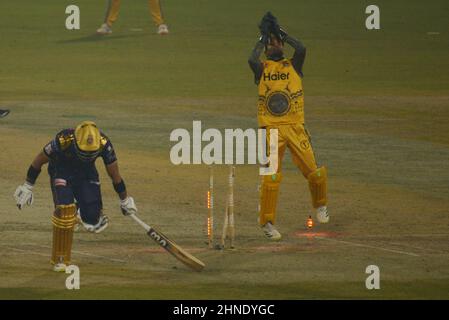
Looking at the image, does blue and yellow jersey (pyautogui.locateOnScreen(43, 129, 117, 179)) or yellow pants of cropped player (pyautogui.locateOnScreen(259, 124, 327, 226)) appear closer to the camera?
blue and yellow jersey (pyautogui.locateOnScreen(43, 129, 117, 179))

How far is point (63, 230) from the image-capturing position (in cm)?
1800

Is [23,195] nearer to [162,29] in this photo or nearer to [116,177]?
[116,177]

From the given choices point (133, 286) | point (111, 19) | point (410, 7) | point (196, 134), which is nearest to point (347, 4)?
point (410, 7)

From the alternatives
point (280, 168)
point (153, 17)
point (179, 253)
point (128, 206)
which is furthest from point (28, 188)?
point (153, 17)

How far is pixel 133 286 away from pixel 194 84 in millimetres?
21208

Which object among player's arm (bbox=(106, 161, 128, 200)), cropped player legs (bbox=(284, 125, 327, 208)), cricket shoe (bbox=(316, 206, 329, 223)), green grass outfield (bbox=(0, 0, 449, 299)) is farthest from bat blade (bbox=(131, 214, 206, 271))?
cricket shoe (bbox=(316, 206, 329, 223))

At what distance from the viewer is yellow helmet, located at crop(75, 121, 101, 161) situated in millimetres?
18188

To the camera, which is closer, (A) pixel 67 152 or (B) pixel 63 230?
(B) pixel 63 230

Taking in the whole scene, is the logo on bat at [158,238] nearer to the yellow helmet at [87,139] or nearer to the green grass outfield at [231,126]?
the green grass outfield at [231,126]

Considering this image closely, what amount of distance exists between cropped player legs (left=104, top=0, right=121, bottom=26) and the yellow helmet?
85.1 feet

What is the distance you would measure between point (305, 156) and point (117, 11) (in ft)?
83.5

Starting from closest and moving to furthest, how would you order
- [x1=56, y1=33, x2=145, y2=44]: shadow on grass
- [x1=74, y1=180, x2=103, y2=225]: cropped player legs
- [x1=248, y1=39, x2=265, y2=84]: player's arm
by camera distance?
[x1=74, y1=180, x2=103, y2=225]: cropped player legs, [x1=248, y1=39, x2=265, y2=84]: player's arm, [x1=56, y1=33, x2=145, y2=44]: shadow on grass

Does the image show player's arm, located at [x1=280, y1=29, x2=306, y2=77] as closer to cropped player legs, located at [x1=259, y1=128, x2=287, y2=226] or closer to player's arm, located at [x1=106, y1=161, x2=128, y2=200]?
cropped player legs, located at [x1=259, y1=128, x2=287, y2=226]

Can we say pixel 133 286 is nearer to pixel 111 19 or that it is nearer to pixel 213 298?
pixel 213 298
